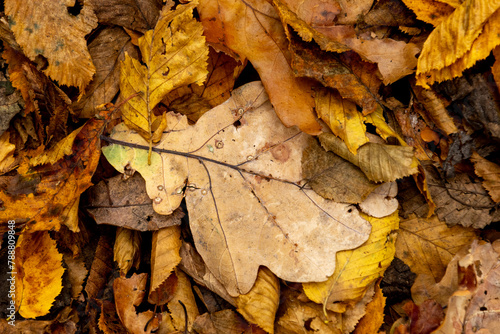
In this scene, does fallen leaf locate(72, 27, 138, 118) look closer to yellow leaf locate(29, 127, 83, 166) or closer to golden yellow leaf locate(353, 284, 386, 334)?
yellow leaf locate(29, 127, 83, 166)

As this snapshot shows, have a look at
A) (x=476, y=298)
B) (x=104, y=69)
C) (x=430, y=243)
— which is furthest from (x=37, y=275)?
(x=476, y=298)

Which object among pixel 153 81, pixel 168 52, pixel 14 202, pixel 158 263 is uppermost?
pixel 168 52

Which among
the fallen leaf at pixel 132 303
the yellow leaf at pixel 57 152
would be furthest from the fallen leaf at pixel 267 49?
the fallen leaf at pixel 132 303

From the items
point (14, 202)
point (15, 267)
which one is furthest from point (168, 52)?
point (15, 267)

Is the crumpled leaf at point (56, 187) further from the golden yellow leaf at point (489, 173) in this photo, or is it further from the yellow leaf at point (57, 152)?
the golden yellow leaf at point (489, 173)

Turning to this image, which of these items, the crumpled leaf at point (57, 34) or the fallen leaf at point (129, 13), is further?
the fallen leaf at point (129, 13)

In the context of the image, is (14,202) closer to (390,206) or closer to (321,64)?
(321,64)
